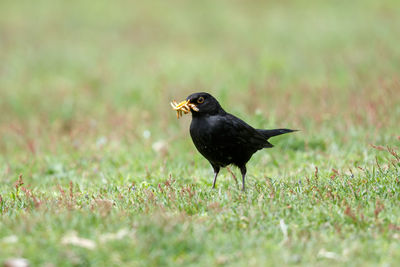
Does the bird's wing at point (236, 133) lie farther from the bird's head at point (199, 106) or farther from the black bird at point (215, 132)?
the bird's head at point (199, 106)

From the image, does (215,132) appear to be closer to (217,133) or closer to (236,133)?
(217,133)

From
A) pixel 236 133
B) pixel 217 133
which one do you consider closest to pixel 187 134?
pixel 236 133

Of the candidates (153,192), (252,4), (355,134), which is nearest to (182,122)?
(355,134)

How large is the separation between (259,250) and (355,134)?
4728 millimetres

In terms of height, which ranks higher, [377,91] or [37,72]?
[37,72]

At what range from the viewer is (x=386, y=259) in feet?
11.9

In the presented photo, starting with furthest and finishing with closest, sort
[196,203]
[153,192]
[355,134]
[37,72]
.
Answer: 1. [37,72]
2. [355,134]
3. [153,192]
4. [196,203]

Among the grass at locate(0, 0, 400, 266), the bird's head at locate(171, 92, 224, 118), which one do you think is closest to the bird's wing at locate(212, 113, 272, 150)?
the bird's head at locate(171, 92, 224, 118)

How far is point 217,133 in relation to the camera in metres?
5.55

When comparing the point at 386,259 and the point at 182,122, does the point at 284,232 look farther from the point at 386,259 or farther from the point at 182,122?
the point at 182,122

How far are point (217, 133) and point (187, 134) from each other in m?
3.42

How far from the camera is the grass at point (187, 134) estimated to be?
3848mm

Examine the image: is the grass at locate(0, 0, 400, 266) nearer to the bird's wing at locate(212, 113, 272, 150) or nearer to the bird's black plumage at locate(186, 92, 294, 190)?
the bird's black plumage at locate(186, 92, 294, 190)

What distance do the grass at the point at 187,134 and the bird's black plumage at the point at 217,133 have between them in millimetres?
388
